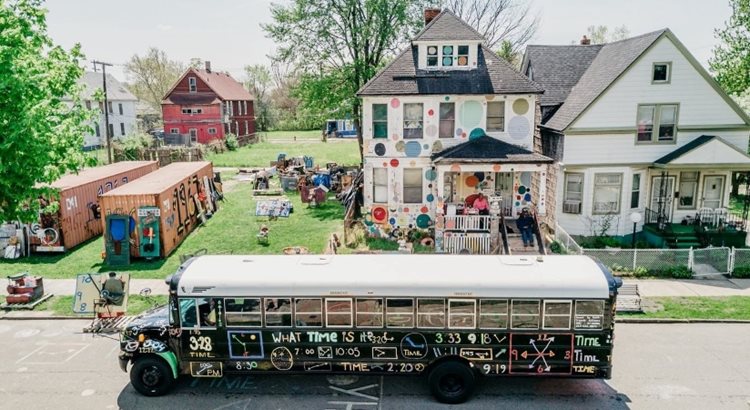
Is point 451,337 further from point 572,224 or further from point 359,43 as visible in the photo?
point 359,43

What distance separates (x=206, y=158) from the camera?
5291 centimetres

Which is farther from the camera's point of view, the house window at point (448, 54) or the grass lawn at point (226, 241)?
the house window at point (448, 54)

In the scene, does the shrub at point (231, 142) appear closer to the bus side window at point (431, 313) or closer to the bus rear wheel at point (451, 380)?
the bus side window at point (431, 313)

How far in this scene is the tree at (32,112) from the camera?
14422 mm

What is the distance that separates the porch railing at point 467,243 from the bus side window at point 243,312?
1168 centimetres

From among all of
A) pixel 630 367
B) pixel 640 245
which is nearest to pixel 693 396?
pixel 630 367

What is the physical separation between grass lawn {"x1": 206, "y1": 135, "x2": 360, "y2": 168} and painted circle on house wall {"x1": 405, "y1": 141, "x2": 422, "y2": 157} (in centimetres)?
2238

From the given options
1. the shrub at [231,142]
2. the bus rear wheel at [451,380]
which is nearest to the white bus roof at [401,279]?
the bus rear wheel at [451,380]

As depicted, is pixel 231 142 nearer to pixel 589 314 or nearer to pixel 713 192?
pixel 713 192

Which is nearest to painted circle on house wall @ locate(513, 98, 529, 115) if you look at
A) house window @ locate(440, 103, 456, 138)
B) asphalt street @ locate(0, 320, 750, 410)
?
house window @ locate(440, 103, 456, 138)

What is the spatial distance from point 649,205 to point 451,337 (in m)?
17.7

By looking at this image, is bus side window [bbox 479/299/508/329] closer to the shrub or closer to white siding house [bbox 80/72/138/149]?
the shrub

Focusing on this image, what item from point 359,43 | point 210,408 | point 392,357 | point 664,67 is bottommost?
point 210,408

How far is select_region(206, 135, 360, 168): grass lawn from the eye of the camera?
5019 cm
